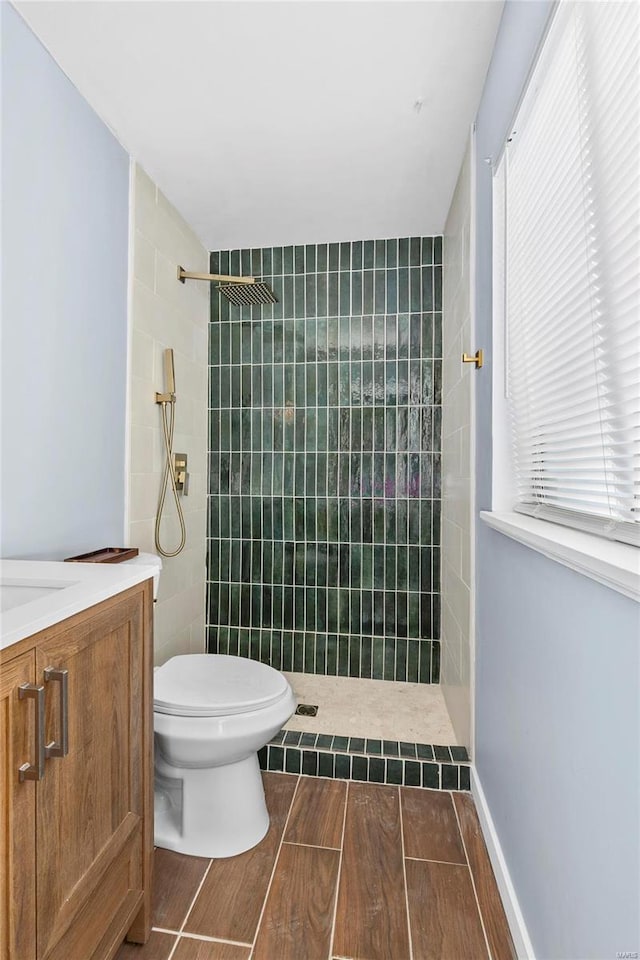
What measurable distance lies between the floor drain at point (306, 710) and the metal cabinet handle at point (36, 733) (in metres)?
1.50

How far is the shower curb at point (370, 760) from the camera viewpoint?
5.69 feet

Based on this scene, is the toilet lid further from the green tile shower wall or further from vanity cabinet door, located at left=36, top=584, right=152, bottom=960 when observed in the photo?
the green tile shower wall

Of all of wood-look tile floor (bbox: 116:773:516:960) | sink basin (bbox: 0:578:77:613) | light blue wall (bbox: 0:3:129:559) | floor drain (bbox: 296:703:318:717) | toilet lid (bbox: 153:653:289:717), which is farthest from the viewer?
floor drain (bbox: 296:703:318:717)

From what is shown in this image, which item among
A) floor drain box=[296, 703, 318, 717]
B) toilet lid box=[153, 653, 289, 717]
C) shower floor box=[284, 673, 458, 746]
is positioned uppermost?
toilet lid box=[153, 653, 289, 717]

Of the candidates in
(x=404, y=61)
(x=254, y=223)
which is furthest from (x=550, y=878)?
(x=254, y=223)

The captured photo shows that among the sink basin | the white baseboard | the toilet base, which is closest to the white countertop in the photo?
the sink basin

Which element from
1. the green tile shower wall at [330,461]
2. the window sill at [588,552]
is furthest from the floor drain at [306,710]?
the window sill at [588,552]

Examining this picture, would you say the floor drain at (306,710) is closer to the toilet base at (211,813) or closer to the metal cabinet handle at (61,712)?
the toilet base at (211,813)

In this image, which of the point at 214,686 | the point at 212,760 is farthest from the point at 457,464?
the point at 212,760

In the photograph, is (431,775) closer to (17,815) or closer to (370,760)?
(370,760)

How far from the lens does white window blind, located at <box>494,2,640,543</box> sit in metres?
0.72

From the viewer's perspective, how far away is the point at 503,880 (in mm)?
1238

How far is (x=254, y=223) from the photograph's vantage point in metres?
2.41

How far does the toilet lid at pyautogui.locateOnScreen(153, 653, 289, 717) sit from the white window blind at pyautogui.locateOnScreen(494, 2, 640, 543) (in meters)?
0.97
